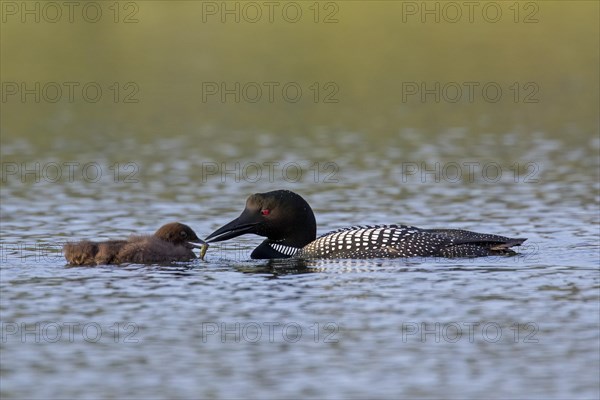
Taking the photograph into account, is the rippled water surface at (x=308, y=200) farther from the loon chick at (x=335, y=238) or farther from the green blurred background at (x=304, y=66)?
the loon chick at (x=335, y=238)

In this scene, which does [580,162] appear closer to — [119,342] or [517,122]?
[517,122]

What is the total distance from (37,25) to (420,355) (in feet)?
72.1

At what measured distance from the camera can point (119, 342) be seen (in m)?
7.85

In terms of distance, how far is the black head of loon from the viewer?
11.0 m

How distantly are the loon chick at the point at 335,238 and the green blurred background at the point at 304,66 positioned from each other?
6.57 m

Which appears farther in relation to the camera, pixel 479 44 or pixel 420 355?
pixel 479 44

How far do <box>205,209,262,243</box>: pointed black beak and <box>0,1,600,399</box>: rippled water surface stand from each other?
7.8 inches

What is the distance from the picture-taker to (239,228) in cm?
1101

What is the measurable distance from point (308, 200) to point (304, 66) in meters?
9.50

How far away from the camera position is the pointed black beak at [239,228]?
36.0 ft

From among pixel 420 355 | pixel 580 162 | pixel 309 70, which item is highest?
pixel 309 70

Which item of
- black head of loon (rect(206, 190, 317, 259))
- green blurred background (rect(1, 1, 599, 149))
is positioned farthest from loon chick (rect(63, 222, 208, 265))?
green blurred background (rect(1, 1, 599, 149))

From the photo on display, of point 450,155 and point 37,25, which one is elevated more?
point 37,25

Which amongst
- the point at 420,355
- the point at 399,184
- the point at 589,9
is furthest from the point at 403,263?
the point at 589,9
